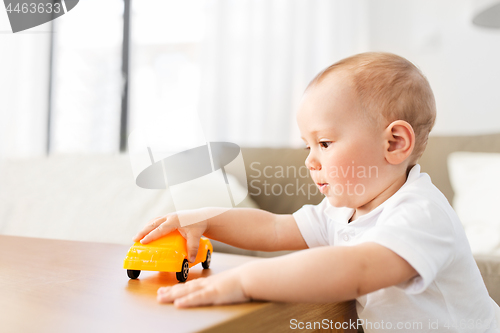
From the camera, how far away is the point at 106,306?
1.49 feet

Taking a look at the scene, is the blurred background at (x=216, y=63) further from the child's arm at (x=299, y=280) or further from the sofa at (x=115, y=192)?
the child's arm at (x=299, y=280)

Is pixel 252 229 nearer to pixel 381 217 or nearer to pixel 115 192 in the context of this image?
pixel 381 217

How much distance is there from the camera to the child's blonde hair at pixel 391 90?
65 centimetres

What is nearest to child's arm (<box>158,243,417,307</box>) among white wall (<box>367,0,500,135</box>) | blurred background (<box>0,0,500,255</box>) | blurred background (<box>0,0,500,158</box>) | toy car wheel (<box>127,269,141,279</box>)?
toy car wheel (<box>127,269,141,279</box>)

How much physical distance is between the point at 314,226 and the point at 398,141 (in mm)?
233

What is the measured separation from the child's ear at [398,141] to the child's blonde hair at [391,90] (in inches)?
0.5

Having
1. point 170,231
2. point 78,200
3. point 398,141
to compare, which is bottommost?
point 78,200

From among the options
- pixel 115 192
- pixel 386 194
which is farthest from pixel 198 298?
pixel 115 192

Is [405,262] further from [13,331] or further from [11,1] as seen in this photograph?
[11,1]

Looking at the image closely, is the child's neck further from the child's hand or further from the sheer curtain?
the sheer curtain

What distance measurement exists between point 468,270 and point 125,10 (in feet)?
10.4

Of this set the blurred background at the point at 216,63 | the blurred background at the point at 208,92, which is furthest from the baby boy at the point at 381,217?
the blurred background at the point at 216,63

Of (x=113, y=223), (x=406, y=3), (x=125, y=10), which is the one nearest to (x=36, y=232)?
(x=113, y=223)

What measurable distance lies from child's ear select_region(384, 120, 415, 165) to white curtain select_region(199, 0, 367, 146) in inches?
65.0
